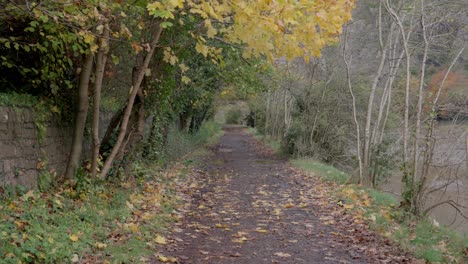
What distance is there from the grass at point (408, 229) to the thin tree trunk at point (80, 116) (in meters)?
5.76

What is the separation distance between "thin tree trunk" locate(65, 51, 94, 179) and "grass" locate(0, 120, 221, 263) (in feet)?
1.38

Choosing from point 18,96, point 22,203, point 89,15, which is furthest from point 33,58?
point 22,203

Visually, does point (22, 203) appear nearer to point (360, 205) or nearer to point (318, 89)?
point (360, 205)

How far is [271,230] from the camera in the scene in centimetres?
841

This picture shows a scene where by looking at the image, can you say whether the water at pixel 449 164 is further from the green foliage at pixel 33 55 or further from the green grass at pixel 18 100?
the green grass at pixel 18 100

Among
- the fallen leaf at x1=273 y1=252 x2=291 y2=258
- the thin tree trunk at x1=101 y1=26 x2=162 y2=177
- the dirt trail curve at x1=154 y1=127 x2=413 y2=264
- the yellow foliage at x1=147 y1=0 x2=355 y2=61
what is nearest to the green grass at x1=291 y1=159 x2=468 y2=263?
the dirt trail curve at x1=154 y1=127 x2=413 y2=264

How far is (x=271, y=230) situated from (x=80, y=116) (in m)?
4.28

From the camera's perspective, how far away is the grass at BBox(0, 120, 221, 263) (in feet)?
17.1

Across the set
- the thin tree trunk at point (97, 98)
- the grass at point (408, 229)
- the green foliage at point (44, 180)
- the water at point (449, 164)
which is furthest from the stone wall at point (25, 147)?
the water at point (449, 164)

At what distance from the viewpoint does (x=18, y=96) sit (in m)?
7.53

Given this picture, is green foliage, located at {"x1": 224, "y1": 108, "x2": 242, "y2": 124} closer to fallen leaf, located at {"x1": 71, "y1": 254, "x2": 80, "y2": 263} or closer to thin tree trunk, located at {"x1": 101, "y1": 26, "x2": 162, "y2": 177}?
thin tree trunk, located at {"x1": 101, "y1": 26, "x2": 162, "y2": 177}

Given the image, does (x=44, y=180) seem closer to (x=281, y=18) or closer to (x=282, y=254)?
(x=282, y=254)

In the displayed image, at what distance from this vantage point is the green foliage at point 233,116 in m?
74.8

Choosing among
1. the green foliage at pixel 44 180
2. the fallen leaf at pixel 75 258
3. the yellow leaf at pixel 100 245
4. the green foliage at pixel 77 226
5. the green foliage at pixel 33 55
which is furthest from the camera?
the green foliage at pixel 44 180
